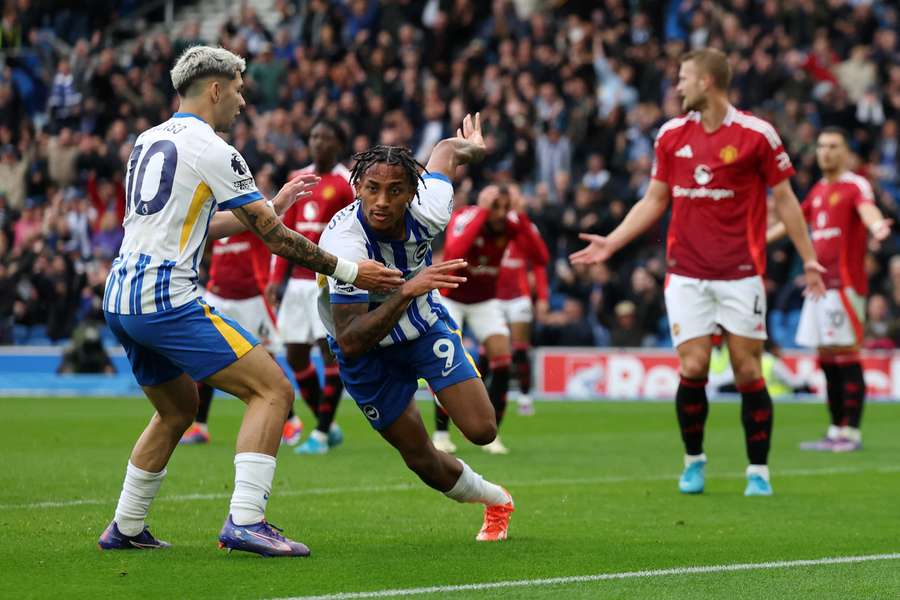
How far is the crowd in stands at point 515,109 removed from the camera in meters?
22.4

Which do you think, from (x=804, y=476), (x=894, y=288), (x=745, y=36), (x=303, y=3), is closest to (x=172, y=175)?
(x=804, y=476)

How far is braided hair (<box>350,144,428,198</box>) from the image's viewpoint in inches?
275

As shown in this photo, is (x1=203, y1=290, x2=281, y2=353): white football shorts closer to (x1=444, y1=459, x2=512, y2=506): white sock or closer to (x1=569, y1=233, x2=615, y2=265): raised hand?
(x1=569, y1=233, x2=615, y2=265): raised hand

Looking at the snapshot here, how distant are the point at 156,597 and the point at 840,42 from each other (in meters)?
21.0

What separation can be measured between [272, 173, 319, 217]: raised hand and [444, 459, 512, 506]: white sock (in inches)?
61.9

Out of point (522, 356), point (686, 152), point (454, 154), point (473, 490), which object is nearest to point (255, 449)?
point (473, 490)

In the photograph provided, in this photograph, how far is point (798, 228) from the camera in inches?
375

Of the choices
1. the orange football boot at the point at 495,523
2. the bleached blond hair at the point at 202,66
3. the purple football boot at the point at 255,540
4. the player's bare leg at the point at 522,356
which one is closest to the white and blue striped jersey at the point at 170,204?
the bleached blond hair at the point at 202,66

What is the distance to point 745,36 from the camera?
23.9 m

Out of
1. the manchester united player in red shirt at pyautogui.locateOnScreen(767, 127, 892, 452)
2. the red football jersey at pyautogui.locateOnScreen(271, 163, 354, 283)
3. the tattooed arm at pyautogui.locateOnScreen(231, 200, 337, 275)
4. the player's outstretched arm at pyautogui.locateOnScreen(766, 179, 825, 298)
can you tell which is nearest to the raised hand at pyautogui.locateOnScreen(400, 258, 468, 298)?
the tattooed arm at pyautogui.locateOnScreen(231, 200, 337, 275)

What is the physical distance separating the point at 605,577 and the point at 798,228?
4024 millimetres

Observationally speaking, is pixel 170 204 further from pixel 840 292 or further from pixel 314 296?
pixel 840 292

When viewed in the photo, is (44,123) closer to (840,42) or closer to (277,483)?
(840,42)

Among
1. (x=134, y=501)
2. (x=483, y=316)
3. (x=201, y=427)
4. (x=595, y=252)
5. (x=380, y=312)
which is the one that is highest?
(x=595, y=252)
